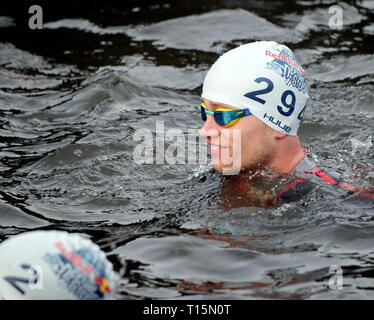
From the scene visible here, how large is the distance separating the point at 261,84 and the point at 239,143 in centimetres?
60

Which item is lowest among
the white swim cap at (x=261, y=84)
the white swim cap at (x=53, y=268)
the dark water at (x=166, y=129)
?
the dark water at (x=166, y=129)

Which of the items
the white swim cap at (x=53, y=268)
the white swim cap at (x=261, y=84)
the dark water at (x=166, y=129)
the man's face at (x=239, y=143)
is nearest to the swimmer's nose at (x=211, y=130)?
the man's face at (x=239, y=143)

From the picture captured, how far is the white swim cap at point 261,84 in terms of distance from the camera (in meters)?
6.71

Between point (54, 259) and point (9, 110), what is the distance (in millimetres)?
6190

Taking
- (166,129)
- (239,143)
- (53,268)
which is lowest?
(166,129)

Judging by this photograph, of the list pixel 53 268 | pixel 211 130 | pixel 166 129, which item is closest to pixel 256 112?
pixel 211 130

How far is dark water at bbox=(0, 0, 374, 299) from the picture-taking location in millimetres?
5602

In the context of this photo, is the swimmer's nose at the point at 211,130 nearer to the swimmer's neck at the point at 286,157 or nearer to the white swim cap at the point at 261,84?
the white swim cap at the point at 261,84

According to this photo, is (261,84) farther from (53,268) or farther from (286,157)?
(53,268)

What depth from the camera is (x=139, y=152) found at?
856 centimetres

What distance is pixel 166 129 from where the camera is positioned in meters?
9.51

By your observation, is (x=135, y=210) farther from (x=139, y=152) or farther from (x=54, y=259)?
(x=54, y=259)

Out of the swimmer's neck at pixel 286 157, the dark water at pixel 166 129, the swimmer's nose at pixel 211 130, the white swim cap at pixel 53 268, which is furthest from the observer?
the swimmer's neck at pixel 286 157
